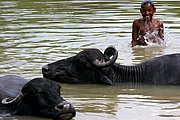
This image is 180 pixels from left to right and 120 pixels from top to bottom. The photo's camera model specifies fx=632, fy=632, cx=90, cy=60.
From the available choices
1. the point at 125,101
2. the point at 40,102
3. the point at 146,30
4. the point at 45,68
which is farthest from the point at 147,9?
the point at 40,102

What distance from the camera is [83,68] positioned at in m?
9.16

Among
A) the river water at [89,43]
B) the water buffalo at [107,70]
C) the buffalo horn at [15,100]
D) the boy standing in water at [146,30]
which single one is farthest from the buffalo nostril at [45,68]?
the boy standing in water at [146,30]

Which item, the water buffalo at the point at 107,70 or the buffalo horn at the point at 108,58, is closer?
the buffalo horn at the point at 108,58

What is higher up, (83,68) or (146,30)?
(146,30)

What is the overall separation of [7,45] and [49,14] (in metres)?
5.20

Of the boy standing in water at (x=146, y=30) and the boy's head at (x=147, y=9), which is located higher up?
the boy's head at (x=147, y=9)

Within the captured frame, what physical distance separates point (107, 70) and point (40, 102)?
234 centimetres

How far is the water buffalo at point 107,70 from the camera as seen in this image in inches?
355

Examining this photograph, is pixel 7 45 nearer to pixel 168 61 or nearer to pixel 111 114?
pixel 168 61

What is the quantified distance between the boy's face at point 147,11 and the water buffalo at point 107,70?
2.25m

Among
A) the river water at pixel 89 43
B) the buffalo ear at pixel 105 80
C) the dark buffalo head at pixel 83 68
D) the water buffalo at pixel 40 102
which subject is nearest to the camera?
the water buffalo at pixel 40 102

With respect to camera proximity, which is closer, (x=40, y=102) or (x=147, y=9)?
(x=40, y=102)

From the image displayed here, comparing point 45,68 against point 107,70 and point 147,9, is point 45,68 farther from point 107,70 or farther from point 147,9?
point 147,9

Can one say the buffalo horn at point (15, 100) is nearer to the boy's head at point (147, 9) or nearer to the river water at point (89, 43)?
the river water at point (89, 43)
